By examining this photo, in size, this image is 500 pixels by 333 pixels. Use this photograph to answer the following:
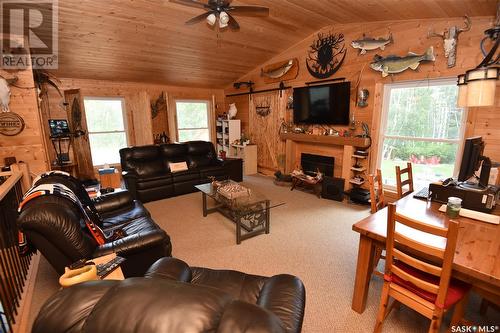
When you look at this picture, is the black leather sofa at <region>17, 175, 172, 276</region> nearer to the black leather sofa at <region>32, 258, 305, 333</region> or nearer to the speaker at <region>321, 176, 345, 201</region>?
the black leather sofa at <region>32, 258, 305, 333</region>

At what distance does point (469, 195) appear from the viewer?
1854 millimetres

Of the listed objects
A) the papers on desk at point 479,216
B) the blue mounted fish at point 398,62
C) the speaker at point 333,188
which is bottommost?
the speaker at point 333,188

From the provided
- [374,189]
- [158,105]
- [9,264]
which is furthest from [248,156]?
[9,264]

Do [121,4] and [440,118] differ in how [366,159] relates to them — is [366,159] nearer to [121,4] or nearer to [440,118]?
[440,118]

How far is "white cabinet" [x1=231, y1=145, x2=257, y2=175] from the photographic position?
20.5 feet

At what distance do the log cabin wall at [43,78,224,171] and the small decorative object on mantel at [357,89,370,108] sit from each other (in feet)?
14.6

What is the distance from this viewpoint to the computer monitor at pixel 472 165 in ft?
6.17

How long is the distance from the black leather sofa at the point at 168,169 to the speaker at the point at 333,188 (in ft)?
6.31

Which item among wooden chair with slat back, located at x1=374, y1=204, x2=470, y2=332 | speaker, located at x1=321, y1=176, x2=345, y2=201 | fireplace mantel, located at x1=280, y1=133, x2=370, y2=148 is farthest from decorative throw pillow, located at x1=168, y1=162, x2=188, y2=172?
wooden chair with slat back, located at x1=374, y1=204, x2=470, y2=332

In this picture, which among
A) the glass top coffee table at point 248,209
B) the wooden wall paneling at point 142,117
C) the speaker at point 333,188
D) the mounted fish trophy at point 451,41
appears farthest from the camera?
the wooden wall paneling at point 142,117

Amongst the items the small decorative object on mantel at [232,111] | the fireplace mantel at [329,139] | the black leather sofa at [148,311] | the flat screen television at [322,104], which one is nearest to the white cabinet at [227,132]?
the small decorative object on mantel at [232,111]

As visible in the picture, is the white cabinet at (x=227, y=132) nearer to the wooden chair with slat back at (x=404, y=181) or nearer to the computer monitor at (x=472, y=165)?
the wooden chair with slat back at (x=404, y=181)

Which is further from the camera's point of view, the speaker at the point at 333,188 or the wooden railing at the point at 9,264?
the speaker at the point at 333,188

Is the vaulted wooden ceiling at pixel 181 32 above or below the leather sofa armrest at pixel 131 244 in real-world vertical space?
above
